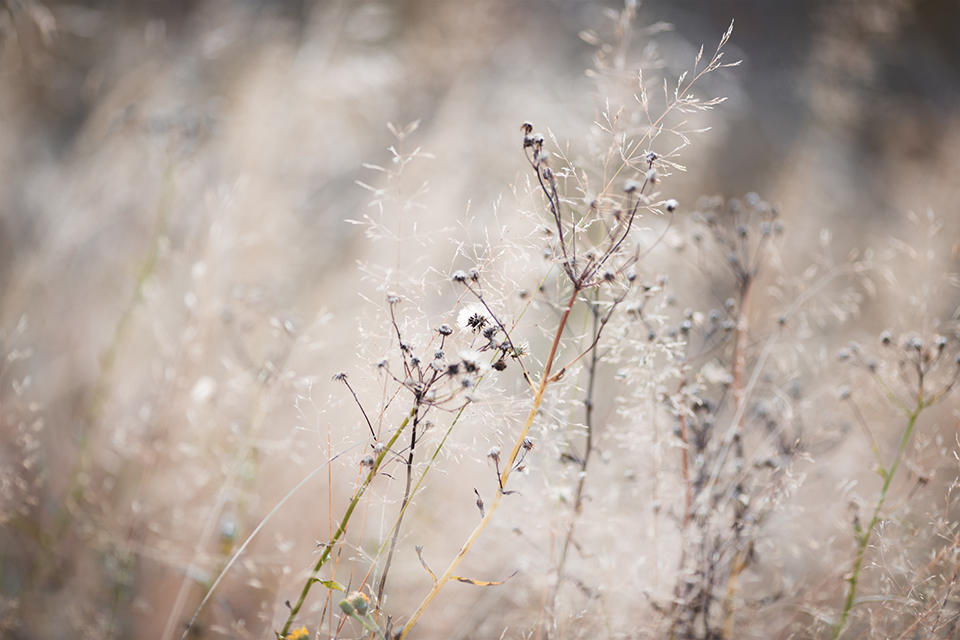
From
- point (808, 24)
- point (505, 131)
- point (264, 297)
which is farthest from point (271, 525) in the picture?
point (808, 24)

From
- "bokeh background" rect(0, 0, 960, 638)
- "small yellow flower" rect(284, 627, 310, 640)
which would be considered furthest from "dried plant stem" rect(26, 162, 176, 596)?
"small yellow flower" rect(284, 627, 310, 640)

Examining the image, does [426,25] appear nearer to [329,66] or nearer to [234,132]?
[329,66]

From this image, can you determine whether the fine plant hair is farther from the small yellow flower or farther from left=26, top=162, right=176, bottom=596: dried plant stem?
left=26, top=162, right=176, bottom=596: dried plant stem

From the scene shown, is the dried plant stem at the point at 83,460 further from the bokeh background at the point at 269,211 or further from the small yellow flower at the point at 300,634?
the small yellow flower at the point at 300,634

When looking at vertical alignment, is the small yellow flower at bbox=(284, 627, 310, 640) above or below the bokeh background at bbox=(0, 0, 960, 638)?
below

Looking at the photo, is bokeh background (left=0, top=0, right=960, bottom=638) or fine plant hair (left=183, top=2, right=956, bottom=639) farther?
bokeh background (left=0, top=0, right=960, bottom=638)

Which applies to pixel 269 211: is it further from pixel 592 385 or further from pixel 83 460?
pixel 592 385

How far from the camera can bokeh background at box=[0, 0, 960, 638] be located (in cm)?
140

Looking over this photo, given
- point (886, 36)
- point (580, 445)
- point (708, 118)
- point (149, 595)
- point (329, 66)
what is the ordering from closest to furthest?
point (580, 445)
point (149, 595)
point (329, 66)
point (886, 36)
point (708, 118)

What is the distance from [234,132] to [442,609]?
2769 mm

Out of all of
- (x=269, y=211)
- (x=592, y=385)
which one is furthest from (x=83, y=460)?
(x=592, y=385)

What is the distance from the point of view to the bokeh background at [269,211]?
55.2 inches

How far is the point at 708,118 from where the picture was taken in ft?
15.1

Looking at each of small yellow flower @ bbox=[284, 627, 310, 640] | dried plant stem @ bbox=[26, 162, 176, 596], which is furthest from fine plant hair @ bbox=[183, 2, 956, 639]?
dried plant stem @ bbox=[26, 162, 176, 596]
